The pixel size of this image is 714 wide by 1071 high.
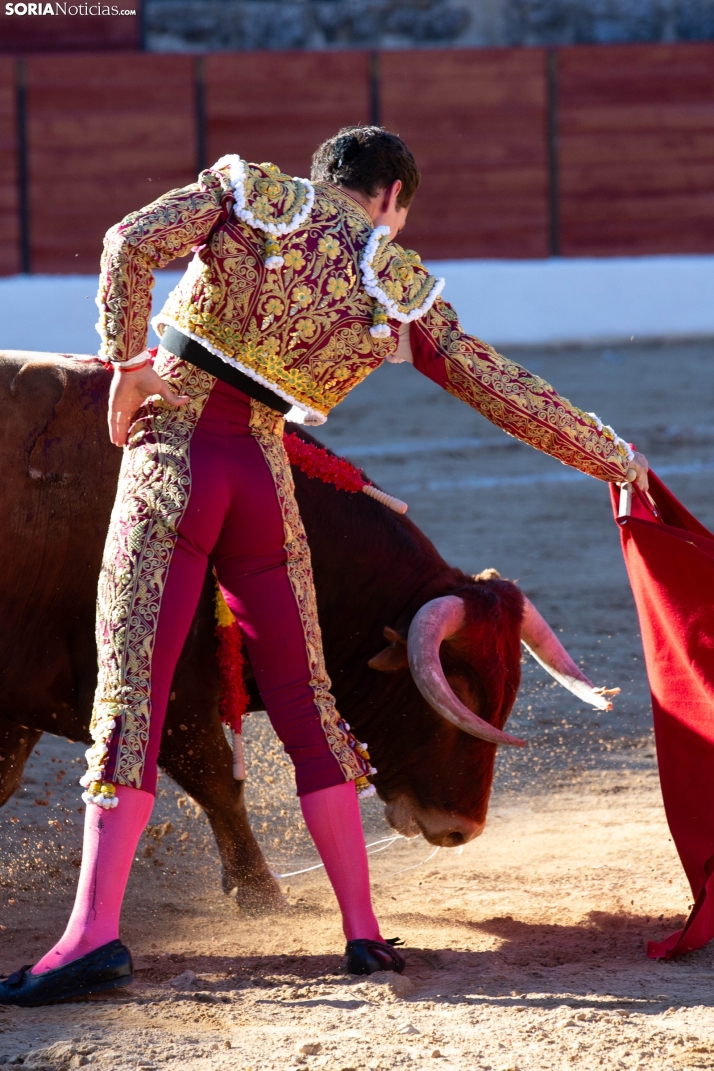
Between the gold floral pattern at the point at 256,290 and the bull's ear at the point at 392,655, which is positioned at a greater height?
the gold floral pattern at the point at 256,290

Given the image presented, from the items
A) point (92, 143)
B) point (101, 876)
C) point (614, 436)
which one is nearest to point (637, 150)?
point (92, 143)

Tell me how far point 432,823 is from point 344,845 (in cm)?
57

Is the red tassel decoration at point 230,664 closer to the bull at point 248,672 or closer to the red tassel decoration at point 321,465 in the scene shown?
the bull at point 248,672

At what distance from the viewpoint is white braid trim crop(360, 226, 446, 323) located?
2299mm

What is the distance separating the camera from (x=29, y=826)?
3326 mm

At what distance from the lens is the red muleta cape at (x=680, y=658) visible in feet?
8.75

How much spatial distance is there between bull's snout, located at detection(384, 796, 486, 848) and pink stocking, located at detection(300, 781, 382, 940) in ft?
1.75

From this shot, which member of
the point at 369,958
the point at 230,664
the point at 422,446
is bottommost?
the point at 369,958

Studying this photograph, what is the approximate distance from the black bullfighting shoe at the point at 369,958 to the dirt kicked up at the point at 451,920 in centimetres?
4

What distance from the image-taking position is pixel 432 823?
287 centimetres

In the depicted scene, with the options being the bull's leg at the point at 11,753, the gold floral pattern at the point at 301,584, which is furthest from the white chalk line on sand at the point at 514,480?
the gold floral pattern at the point at 301,584

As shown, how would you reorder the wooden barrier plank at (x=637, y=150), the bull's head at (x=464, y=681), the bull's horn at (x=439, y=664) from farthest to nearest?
the wooden barrier plank at (x=637, y=150), the bull's head at (x=464, y=681), the bull's horn at (x=439, y=664)

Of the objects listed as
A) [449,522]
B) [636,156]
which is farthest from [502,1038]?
[636,156]

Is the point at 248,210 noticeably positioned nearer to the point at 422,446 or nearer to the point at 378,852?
the point at 378,852
